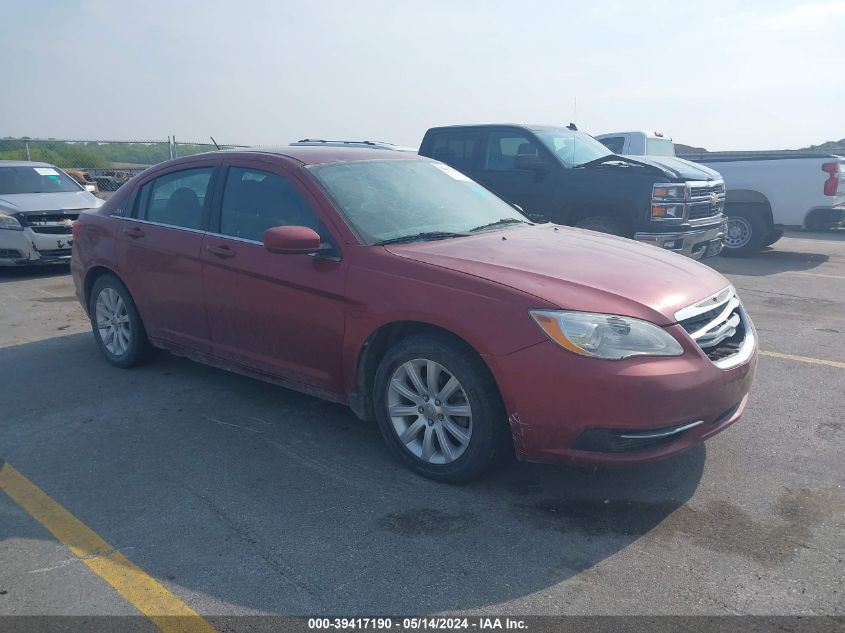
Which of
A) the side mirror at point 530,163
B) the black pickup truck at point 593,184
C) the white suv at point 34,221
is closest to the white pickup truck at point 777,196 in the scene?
the black pickup truck at point 593,184

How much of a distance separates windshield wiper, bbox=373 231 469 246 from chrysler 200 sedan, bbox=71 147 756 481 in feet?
0.06

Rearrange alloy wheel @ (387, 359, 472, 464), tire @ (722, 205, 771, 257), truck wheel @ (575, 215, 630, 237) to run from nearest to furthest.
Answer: alloy wheel @ (387, 359, 472, 464)
truck wheel @ (575, 215, 630, 237)
tire @ (722, 205, 771, 257)

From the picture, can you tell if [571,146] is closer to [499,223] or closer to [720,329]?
[499,223]

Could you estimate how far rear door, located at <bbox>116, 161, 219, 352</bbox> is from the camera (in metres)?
5.36

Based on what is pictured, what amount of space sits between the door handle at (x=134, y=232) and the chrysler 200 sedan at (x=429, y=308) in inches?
0.7

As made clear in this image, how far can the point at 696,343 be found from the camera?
12.5 ft

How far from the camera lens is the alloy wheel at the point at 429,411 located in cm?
400

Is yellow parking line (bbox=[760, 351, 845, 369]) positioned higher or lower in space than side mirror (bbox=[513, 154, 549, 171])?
lower

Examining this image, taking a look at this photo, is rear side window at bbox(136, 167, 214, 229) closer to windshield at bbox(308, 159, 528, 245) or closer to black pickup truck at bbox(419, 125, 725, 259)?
windshield at bbox(308, 159, 528, 245)

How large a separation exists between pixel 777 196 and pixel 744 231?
2.41ft

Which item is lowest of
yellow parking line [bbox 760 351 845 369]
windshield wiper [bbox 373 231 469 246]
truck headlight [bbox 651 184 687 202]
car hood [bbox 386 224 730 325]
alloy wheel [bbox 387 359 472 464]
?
yellow parking line [bbox 760 351 845 369]

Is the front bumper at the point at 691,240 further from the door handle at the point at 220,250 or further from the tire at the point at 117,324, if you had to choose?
the tire at the point at 117,324

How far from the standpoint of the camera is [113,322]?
6258 millimetres

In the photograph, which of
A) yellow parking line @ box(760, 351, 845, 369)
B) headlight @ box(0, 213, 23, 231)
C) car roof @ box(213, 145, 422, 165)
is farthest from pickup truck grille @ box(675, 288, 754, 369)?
headlight @ box(0, 213, 23, 231)
